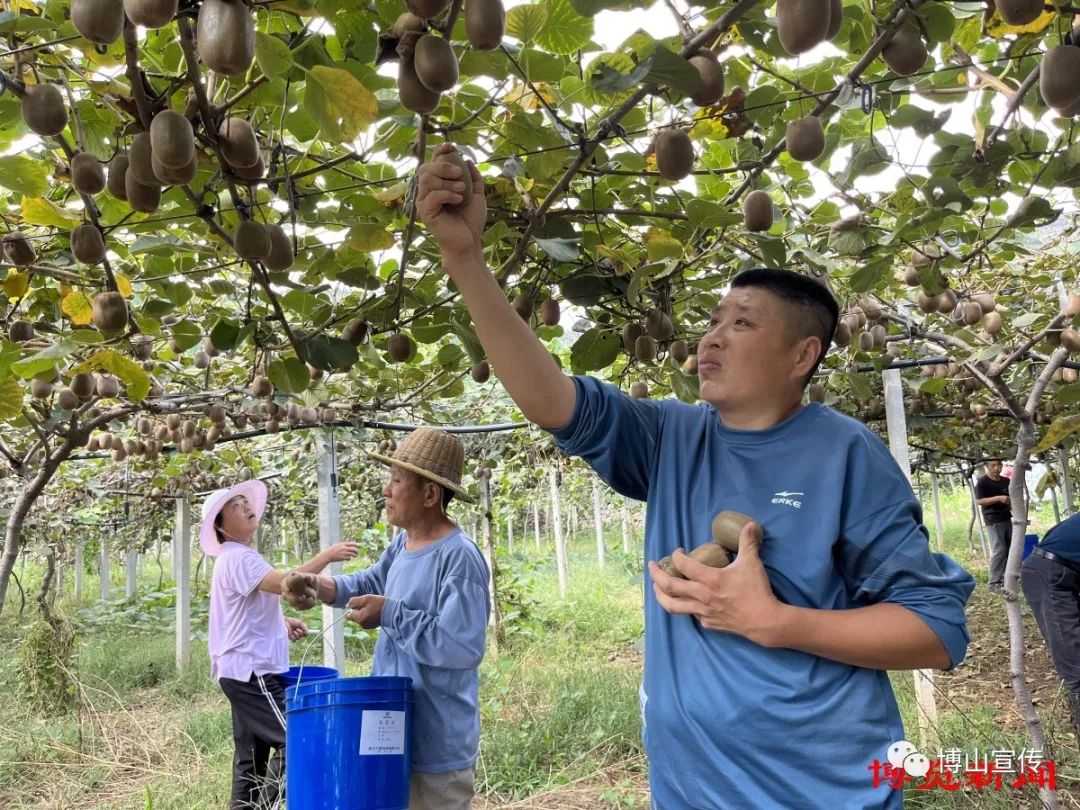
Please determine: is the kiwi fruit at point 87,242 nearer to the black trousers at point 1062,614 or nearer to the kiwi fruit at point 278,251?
the kiwi fruit at point 278,251

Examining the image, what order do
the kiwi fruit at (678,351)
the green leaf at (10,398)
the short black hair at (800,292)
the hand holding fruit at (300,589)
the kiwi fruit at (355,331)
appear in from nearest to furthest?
the short black hair at (800,292) < the kiwi fruit at (355,331) < the green leaf at (10,398) < the kiwi fruit at (678,351) < the hand holding fruit at (300,589)

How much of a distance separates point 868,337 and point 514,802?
256 centimetres

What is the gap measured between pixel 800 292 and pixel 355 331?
880mm

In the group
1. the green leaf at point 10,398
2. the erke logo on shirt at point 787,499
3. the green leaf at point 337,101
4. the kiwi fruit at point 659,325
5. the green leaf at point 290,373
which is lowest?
the erke logo on shirt at point 787,499

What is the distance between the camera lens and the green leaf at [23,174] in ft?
4.59

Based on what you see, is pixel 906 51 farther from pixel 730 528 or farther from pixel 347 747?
pixel 347 747

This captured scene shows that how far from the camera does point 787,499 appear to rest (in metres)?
1.23

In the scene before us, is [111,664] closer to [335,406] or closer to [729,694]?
[335,406]

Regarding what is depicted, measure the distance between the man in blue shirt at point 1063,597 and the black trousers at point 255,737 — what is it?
3.10m

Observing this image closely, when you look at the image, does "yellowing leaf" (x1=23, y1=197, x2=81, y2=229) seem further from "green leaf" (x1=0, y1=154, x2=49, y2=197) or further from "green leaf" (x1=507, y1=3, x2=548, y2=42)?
"green leaf" (x1=507, y1=3, x2=548, y2=42)

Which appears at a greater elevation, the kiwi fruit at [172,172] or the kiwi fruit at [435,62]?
the kiwi fruit at [435,62]

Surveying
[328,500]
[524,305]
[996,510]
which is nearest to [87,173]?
[524,305]

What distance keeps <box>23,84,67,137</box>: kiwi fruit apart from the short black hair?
99cm

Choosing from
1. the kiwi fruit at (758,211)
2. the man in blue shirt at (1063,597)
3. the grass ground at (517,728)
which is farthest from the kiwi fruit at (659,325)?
the man in blue shirt at (1063,597)
